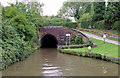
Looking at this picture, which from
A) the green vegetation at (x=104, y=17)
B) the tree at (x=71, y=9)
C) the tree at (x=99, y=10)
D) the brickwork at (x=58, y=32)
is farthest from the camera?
the tree at (x=71, y=9)

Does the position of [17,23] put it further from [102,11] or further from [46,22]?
[102,11]

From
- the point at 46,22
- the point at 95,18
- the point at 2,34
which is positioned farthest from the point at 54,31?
the point at 2,34

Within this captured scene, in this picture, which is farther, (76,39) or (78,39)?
(76,39)

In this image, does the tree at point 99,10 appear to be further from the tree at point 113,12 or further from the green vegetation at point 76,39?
the green vegetation at point 76,39

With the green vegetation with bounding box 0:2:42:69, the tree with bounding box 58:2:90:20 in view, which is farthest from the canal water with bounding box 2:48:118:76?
the tree with bounding box 58:2:90:20

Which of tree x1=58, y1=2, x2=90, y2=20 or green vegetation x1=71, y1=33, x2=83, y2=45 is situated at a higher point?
tree x1=58, y1=2, x2=90, y2=20

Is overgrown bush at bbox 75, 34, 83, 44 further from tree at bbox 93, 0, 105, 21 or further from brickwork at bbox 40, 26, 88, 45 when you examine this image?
tree at bbox 93, 0, 105, 21

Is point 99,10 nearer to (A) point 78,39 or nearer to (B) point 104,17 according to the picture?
(B) point 104,17

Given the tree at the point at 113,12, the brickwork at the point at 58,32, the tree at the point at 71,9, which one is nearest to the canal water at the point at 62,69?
the tree at the point at 113,12

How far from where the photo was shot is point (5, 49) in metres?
10.3

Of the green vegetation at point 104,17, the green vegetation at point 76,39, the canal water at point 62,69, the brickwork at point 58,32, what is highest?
the green vegetation at point 104,17

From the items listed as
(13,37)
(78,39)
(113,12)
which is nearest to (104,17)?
(113,12)

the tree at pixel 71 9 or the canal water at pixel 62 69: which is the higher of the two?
the tree at pixel 71 9

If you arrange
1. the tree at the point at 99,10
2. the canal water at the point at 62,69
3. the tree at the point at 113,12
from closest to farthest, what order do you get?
the canal water at the point at 62,69 < the tree at the point at 113,12 < the tree at the point at 99,10
